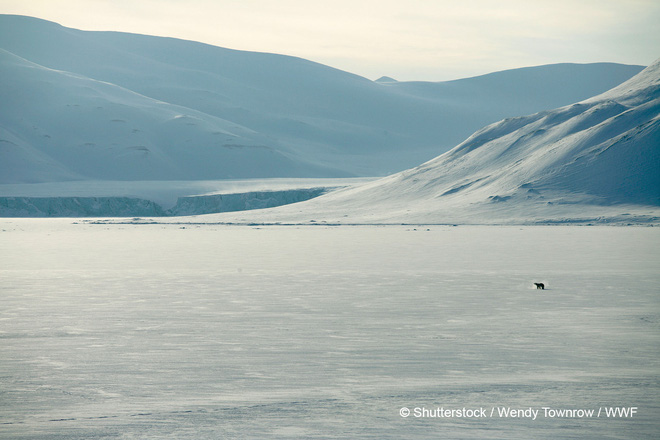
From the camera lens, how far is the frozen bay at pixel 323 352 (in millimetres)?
9602

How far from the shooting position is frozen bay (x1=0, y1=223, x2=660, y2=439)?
378 inches

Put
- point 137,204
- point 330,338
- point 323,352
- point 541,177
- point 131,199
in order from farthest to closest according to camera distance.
Answer: 1. point 137,204
2. point 131,199
3. point 541,177
4. point 330,338
5. point 323,352

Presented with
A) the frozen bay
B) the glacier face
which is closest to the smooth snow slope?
the glacier face

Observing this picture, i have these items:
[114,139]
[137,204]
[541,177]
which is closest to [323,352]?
[541,177]

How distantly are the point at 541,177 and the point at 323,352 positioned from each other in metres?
71.0

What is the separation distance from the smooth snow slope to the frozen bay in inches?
1910

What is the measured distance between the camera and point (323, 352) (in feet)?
42.9

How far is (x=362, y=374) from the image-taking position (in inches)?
459

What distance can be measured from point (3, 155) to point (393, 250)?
11520 centimetres

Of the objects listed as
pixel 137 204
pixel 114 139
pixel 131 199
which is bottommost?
pixel 137 204

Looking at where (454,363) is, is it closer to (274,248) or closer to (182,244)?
(274,248)

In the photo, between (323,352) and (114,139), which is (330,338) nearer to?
(323,352)

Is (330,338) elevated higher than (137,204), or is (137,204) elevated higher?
(137,204)

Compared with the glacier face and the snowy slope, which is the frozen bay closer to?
the glacier face
